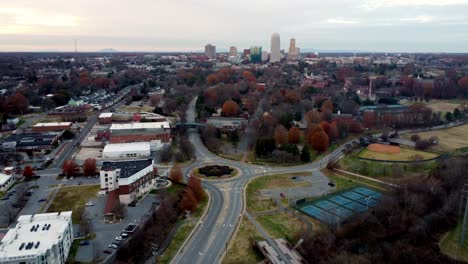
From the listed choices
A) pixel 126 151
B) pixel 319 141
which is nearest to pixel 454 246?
pixel 319 141

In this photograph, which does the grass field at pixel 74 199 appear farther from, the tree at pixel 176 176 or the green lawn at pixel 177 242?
the green lawn at pixel 177 242

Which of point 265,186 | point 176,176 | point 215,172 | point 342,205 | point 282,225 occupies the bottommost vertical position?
point 282,225

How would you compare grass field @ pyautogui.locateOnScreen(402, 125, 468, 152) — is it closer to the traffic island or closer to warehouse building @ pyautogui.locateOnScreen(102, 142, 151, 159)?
the traffic island

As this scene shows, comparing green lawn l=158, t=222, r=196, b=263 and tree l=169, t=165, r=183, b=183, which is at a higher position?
tree l=169, t=165, r=183, b=183

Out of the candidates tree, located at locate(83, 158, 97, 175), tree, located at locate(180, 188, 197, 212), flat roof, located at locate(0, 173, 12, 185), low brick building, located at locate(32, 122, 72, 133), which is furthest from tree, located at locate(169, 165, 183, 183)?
low brick building, located at locate(32, 122, 72, 133)

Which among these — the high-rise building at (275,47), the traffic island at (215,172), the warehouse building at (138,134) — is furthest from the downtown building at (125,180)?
the high-rise building at (275,47)

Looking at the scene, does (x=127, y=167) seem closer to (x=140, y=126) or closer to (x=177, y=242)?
(x=177, y=242)
